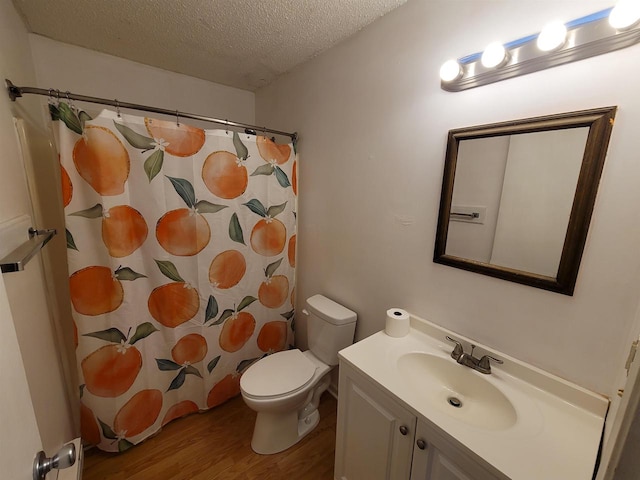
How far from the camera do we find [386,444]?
40.1 inches

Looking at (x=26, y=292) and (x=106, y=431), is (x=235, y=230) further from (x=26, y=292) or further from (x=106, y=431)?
(x=106, y=431)

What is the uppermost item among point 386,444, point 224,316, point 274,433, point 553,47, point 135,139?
point 553,47

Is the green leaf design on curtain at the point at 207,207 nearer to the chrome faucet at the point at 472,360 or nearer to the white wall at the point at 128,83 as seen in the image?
the white wall at the point at 128,83

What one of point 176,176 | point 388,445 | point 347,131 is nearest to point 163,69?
point 176,176

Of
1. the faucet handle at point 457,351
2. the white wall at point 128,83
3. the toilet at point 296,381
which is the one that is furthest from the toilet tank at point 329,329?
the white wall at point 128,83

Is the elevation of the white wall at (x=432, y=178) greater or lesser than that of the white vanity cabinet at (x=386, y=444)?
greater

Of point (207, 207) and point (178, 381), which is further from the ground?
point (207, 207)

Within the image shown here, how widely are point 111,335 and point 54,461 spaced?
0.98 m

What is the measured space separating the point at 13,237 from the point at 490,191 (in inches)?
67.8

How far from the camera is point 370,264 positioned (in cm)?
152

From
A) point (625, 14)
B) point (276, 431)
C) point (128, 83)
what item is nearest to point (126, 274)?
A: point (276, 431)

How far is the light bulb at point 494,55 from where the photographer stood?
92 cm

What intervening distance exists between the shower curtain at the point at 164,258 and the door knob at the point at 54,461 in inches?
37.3

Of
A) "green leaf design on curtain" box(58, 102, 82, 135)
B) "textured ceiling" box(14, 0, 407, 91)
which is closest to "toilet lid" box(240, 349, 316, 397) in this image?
"green leaf design on curtain" box(58, 102, 82, 135)
